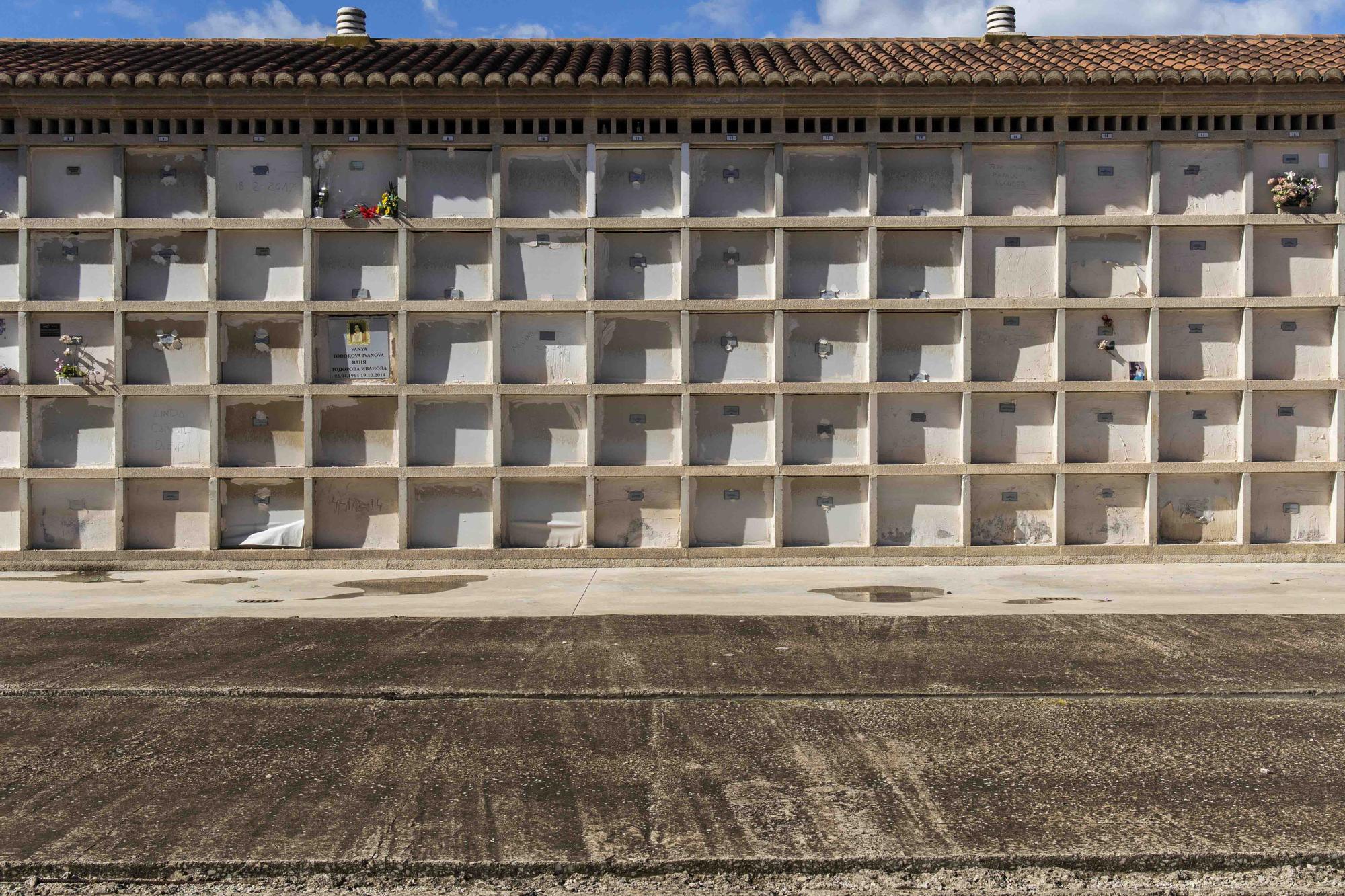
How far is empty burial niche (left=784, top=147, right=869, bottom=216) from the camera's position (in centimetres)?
1156

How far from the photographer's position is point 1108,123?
11.5 meters

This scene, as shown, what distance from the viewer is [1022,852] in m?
4.00

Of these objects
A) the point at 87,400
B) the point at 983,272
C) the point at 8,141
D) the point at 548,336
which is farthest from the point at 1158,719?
the point at 8,141

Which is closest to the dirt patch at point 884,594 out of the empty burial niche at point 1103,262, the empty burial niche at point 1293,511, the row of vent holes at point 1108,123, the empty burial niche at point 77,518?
the empty burial niche at point 1103,262

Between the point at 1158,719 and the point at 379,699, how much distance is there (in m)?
4.55

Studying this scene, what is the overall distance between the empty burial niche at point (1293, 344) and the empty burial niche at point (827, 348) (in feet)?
15.0

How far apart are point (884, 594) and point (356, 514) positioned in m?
6.09

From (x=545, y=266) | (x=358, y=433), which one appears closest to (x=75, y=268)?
(x=358, y=433)

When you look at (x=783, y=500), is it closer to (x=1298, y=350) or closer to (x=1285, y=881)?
(x=1298, y=350)

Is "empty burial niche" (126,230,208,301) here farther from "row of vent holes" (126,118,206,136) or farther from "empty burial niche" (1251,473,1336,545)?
"empty burial niche" (1251,473,1336,545)

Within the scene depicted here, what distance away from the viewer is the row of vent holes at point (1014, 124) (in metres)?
11.4

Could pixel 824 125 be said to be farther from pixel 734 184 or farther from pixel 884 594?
pixel 884 594

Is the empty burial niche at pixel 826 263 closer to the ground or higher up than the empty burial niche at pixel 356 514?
higher up

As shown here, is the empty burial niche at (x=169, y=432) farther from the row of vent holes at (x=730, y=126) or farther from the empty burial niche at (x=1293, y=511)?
the empty burial niche at (x=1293, y=511)
